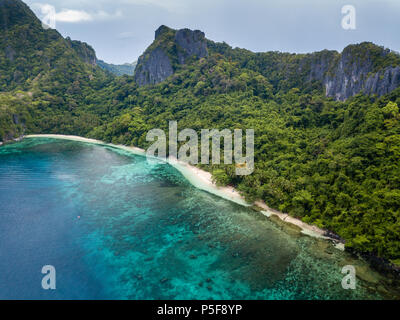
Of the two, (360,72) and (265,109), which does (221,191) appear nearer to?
(265,109)

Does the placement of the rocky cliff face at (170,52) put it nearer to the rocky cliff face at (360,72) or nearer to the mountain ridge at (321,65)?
the mountain ridge at (321,65)

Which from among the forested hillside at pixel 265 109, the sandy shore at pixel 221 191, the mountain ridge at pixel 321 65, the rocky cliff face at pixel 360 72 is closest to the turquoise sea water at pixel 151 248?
the sandy shore at pixel 221 191

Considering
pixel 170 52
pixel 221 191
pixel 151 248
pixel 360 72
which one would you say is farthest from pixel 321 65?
pixel 151 248

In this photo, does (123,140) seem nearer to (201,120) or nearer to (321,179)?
(201,120)

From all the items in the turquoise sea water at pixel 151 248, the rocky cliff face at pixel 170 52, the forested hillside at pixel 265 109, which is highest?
the rocky cliff face at pixel 170 52

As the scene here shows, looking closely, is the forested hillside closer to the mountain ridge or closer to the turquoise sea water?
the mountain ridge

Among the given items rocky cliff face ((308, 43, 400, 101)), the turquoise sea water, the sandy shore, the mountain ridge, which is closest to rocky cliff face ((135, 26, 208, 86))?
the mountain ridge
